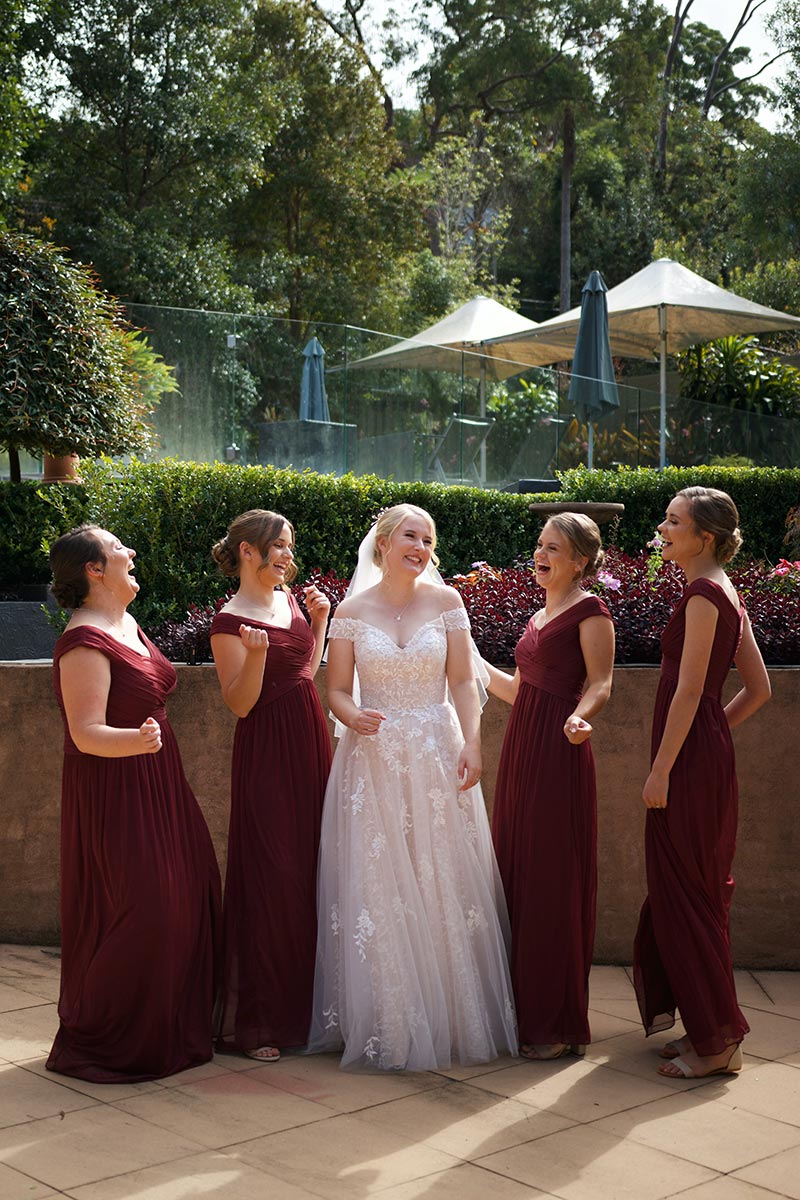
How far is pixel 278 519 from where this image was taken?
15.7ft

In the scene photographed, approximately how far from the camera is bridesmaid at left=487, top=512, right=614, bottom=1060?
4.66 m

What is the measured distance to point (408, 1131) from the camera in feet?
13.0

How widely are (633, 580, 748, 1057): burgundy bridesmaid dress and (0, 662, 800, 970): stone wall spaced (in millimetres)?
1340

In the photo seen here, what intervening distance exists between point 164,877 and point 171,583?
3.24 meters

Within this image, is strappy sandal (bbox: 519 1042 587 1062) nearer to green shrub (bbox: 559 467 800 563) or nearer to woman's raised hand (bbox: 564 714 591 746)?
woman's raised hand (bbox: 564 714 591 746)

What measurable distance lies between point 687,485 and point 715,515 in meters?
5.94

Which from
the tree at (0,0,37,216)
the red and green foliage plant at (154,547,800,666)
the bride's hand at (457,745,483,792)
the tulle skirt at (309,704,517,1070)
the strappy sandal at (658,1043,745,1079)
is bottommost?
the strappy sandal at (658,1043,745,1079)

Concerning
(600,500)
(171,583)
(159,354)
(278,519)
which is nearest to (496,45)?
(159,354)

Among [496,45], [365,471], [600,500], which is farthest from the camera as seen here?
[496,45]

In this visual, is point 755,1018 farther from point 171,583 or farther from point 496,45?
point 496,45

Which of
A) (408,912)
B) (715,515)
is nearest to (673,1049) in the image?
(408,912)

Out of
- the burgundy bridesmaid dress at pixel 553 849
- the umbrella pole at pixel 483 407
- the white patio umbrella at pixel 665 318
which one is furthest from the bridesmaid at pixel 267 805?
the white patio umbrella at pixel 665 318

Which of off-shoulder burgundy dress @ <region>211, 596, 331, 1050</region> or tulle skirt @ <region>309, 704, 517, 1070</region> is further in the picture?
off-shoulder burgundy dress @ <region>211, 596, 331, 1050</region>

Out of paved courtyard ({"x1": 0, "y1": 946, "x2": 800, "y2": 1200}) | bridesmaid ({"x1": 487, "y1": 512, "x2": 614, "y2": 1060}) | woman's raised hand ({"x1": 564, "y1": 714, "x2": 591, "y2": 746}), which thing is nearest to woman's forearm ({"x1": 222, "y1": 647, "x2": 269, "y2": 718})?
bridesmaid ({"x1": 487, "y1": 512, "x2": 614, "y2": 1060})
